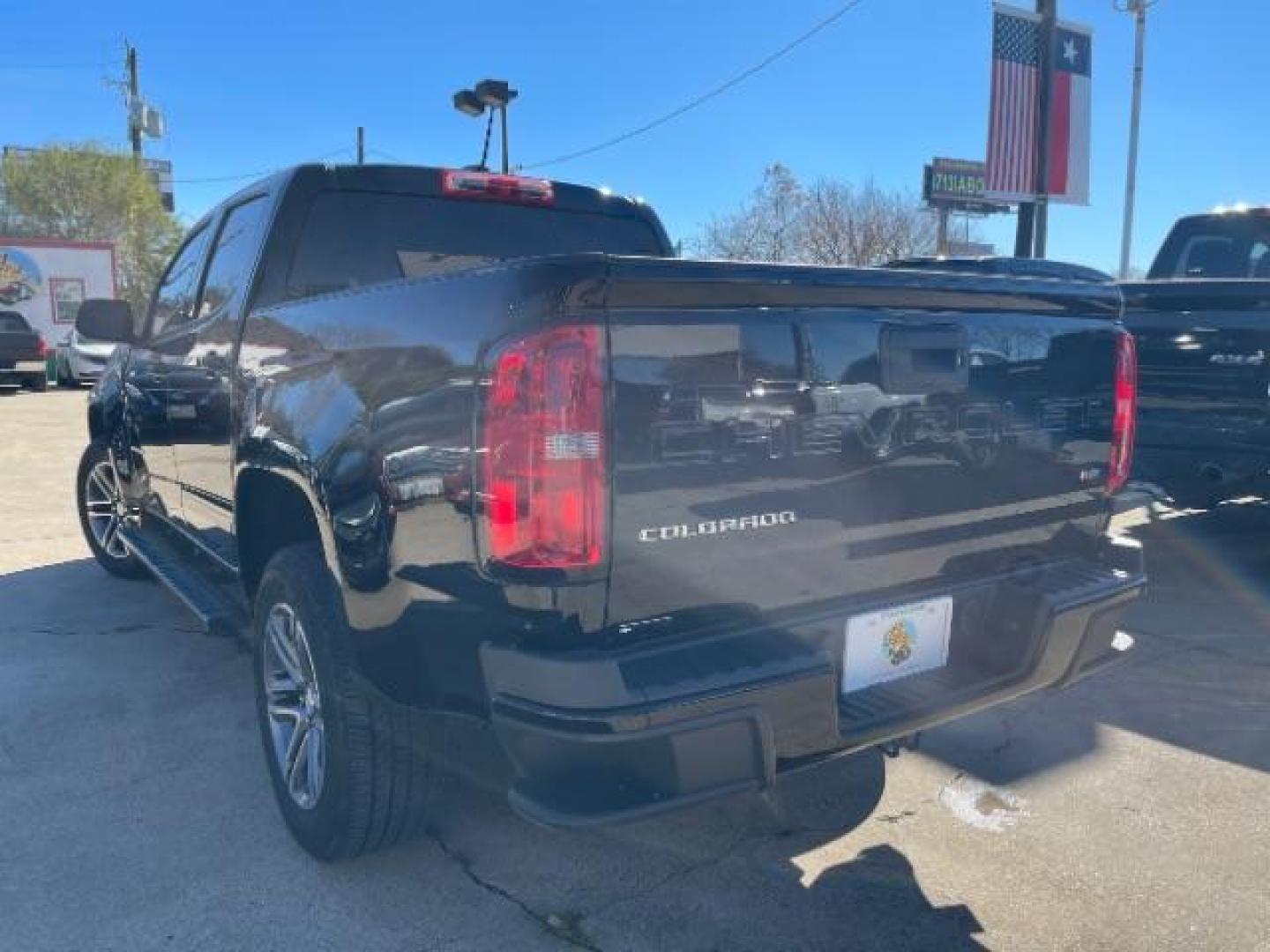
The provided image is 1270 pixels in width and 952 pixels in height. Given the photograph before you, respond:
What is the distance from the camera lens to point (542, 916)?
261cm

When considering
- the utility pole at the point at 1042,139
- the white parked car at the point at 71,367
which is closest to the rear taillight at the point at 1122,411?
the utility pole at the point at 1042,139

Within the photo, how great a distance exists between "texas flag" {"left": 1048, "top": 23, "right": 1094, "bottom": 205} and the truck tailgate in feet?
28.2

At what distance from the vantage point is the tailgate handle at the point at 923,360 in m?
2.37

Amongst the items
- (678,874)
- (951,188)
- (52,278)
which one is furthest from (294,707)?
(951,188)

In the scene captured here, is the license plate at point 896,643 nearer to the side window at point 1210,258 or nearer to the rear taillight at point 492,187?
the rear taillight at point 492,187

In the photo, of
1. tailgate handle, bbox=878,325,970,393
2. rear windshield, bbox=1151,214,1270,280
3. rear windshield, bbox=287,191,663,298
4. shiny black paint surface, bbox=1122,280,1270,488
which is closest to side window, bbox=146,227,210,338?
rear windshield, bbox=287,191,663,298

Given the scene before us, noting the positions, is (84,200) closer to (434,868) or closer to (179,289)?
(179,289)

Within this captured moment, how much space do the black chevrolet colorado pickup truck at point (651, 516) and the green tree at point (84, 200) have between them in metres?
42.9

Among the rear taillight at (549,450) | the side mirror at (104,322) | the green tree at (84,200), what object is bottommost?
the rear taillight at (549,450)

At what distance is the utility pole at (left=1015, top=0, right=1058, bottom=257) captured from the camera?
1007 centimetres

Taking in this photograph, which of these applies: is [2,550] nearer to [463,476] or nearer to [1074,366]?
[463,476]

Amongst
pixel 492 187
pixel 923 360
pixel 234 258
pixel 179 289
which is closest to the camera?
pixel 923 360

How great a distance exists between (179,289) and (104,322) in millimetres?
407

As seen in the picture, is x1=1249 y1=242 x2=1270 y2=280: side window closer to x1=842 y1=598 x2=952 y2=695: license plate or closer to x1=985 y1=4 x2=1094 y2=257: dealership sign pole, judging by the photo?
x1=985 y1=4 x2=1094 y2=257: dealership sign pole
